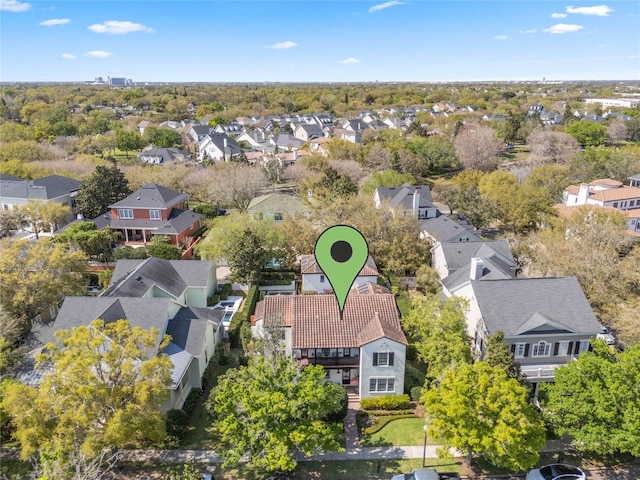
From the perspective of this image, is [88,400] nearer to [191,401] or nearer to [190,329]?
[191,401]

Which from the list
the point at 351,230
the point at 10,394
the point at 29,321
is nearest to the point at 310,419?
the point at 351,230

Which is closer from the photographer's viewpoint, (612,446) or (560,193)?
(612,446)

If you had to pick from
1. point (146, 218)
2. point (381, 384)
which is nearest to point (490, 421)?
point (381, 384)

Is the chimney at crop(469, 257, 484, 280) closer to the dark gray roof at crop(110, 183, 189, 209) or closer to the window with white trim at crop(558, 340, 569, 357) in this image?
the window with white trim at crop(558, 340, 569, 357)

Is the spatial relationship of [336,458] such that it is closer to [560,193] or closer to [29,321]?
[29,321]

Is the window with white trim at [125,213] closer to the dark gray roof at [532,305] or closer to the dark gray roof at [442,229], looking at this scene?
the dark gray roof at [442,229]

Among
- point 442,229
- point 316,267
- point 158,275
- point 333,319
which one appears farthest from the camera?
point 442,229

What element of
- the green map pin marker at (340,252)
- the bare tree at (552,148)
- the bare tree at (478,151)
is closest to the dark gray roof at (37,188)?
the green map pin marker at (340,252)

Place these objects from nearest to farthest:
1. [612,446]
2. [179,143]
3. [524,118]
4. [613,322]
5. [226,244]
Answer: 1. [612,446]
2. [613,322]
3. [226,244]
4. [179,143]
5. [524,118]
